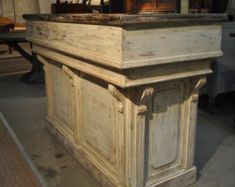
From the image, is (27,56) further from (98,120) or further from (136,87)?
(136,87)

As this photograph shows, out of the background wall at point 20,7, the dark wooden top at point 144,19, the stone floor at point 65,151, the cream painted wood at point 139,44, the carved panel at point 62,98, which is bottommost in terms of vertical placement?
the stone floor at point 65,151

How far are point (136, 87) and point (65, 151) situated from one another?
3.71 feet

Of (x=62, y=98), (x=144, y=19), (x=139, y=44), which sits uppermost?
(x=144, y=19)

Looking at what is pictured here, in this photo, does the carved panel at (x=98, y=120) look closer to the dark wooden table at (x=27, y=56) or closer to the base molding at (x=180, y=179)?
the base molding at (x=180, y=179)

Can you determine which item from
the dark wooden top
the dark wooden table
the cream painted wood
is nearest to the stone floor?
the dark wooden table

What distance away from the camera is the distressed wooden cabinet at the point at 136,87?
137cm

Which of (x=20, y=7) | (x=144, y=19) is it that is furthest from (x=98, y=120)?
(x=20, y=7)

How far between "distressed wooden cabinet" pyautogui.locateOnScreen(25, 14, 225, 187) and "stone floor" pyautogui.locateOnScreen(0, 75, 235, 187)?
0.14 meters

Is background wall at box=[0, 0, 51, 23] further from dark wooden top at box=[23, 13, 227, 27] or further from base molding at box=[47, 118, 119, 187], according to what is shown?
dark wooden top at box=[23, 13, 227, 27]

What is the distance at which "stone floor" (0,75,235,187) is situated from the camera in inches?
78.0

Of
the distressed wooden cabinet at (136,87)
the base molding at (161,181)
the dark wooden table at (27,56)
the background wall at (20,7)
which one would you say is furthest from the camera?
the background wall at (20,7)

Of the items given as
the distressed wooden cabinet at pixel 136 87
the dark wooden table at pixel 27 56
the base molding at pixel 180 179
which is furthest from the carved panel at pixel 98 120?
the dark wooden table at pixel 27 56

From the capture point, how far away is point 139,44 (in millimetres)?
1335

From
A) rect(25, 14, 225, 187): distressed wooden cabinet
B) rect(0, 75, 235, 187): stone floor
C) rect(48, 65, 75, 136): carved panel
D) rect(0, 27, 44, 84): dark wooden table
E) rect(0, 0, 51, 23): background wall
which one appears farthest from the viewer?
rect(0, 0, 51, 23): background wall
